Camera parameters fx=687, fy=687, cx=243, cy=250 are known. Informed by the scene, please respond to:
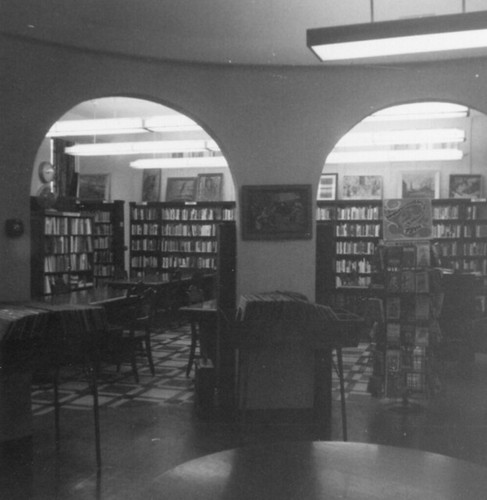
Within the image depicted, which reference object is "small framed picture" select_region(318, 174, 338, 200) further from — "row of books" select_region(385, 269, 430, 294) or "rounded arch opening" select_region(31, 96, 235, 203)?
"row of books" select_region(385, 269, 430, 294)

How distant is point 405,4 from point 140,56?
7.42 feet

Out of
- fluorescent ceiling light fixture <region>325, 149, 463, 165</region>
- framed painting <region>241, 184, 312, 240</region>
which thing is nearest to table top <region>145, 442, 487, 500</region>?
framed painting <region>241, 184, 312, 240</region>

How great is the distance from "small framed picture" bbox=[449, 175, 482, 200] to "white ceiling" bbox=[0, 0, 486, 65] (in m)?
8.13

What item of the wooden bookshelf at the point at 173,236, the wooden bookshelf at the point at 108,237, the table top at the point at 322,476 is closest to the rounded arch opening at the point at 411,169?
the wooden bookshelf at the point at 173,236

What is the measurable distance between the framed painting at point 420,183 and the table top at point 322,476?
1117 cm

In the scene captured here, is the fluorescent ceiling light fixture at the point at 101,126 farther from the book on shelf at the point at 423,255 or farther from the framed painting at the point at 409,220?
the book on shelf at the point at 423,255

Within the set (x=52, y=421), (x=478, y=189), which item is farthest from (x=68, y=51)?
(x=478, y=189)

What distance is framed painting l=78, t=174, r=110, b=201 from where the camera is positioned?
48.6 ft

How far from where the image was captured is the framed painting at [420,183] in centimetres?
1312

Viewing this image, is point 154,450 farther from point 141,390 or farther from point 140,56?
point 140,56

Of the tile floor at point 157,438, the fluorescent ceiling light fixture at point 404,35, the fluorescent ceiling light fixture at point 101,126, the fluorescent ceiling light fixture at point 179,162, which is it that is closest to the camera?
the fluorescent ceiling light fixture at point 404,35

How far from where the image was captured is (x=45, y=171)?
40.7 feet

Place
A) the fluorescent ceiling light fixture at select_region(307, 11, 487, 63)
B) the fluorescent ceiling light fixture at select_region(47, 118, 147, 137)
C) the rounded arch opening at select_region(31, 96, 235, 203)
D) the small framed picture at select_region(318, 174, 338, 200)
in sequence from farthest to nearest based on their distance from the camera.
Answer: the small framed picture at select_region(318, 174, 338, 200)
the rounded arch opening at select_region(31, 96, 235, 203)
the fluorescent ceiling light fixture at select_region(47, 118, 147, 137)
the fluorescent ceiling light fixture at select_region(307, 11, 487, 63)

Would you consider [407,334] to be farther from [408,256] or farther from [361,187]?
[361,187]
